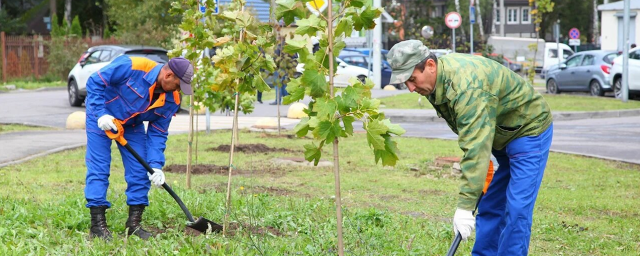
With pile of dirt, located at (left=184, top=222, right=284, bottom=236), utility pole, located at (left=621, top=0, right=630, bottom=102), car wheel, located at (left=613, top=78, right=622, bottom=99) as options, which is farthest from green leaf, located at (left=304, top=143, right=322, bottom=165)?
car wheel, located at (left=613, top=78, right=622, bottom=99)

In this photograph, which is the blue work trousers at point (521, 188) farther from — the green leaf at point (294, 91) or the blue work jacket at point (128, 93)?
the blue work jacket at point (128, 93)

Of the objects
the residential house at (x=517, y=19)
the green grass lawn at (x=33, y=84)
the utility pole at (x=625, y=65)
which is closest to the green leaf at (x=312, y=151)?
the utility pole at (x=625, y=65)

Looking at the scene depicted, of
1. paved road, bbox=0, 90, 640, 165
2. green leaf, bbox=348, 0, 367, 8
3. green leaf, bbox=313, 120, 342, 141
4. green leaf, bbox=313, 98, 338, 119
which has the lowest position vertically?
paved road, bbox=0, 90, 640, 165

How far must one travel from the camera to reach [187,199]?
7.11 meters

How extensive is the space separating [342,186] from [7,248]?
169 inches

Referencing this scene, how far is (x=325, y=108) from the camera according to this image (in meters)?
4.42

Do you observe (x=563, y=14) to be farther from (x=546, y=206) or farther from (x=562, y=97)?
(x=546, y=206)

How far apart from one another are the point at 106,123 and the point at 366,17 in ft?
7.67

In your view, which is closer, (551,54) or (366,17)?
(366,17)

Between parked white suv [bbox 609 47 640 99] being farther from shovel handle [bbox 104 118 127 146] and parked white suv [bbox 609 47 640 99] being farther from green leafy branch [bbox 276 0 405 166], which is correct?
green leafy branch [bbox 276 0 405 166]

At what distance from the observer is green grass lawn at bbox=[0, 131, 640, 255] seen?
5.72 meters

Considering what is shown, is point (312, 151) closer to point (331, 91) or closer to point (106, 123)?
point (331, 91)

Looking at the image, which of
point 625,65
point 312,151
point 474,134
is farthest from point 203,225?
point 625,65

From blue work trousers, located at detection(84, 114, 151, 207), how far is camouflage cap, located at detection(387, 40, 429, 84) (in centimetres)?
267
